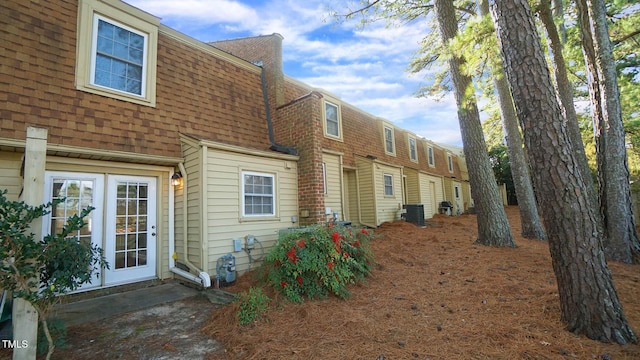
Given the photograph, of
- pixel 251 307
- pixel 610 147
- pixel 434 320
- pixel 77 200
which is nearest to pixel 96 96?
pixel 77 200

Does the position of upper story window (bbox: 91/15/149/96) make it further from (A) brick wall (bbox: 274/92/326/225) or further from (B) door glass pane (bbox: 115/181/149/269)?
(A) brick wall (bbox: 274/92/326/225)

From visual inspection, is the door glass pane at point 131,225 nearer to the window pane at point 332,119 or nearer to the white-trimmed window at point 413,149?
the window pane at point 332,119

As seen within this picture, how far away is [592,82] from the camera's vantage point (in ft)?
17.4

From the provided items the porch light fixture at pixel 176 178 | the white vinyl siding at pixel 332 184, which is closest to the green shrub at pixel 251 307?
the porch light fixture at pixel 176 178

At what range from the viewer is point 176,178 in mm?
5508

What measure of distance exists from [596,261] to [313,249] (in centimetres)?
312

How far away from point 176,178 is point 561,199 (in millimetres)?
5964

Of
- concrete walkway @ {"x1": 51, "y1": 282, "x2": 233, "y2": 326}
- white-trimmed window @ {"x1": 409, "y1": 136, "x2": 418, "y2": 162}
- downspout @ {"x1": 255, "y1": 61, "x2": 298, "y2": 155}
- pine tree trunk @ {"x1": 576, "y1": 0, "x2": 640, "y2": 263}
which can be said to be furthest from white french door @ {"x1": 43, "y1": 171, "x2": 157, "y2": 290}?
white-trimmed window @ {"x1": 409, "y1": 136, "x2": 418, "y2": 162}

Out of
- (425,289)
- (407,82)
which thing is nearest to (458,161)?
(407,82)

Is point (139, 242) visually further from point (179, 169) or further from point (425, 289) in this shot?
point (425, 289)

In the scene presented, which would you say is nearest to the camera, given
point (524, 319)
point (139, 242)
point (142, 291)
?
point (524, 319)

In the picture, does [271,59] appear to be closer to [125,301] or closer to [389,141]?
[125,301]

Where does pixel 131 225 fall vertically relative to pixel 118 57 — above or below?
below

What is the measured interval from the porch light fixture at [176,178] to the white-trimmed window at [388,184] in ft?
26.0
